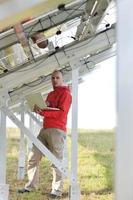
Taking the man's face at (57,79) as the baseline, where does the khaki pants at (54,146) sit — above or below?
below

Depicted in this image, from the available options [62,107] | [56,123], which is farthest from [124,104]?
[56,123]

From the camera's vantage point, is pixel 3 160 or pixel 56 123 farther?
pixel 56 123

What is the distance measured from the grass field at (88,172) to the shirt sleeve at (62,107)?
707mm

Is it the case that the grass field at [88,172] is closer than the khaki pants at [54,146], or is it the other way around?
the khaki pants at [54,146]

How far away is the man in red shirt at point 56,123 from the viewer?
5070 millimetres

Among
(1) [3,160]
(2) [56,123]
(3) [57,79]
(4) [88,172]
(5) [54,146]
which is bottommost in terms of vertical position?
(4) [88,172]

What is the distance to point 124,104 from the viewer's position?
1.07 metres

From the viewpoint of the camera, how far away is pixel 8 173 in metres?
7.71

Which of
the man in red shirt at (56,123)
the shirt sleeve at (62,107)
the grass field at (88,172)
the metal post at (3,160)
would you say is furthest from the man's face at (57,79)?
the grass field at (88,172)

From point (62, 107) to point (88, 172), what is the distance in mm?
2867

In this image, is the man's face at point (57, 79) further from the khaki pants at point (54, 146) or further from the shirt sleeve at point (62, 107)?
the khaki pants at point (54, 146)

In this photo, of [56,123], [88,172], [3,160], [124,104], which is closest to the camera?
[124,104]

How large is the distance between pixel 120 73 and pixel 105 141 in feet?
34.2

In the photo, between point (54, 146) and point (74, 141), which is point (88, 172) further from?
point (74, 141)
